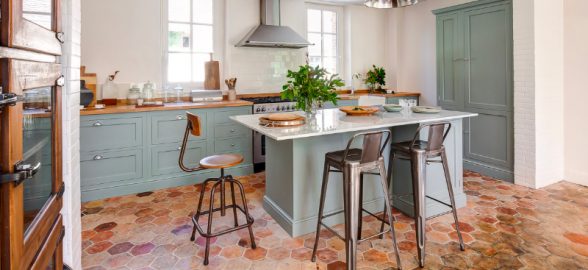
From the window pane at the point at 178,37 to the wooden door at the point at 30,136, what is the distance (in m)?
3.70

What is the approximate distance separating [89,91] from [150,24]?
52.3 inches

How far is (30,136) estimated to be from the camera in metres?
1.08

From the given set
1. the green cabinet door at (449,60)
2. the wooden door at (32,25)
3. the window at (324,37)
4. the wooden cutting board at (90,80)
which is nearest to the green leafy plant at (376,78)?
the window at (324,37)

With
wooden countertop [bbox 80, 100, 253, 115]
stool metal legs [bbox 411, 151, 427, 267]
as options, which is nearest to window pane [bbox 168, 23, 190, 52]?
wooden countertop [bbox 80, 100, 253, 115]

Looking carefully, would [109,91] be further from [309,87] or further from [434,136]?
[434,136]

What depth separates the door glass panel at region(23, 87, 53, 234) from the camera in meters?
1.03

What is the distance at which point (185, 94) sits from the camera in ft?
16.2

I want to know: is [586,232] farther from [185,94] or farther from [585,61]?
[185,94]

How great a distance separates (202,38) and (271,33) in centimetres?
104

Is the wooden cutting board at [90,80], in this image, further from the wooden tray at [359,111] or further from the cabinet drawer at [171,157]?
the wooden tray at [359,111]

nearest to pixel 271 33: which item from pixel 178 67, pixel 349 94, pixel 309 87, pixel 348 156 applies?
pixel 178 67

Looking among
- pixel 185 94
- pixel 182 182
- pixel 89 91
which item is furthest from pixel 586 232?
pixel 89 91

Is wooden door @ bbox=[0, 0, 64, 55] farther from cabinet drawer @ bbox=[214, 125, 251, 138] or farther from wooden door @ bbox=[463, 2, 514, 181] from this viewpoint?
wooden door @ bbox=[463, 2, 514, 181]

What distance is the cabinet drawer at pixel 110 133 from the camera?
365cm
